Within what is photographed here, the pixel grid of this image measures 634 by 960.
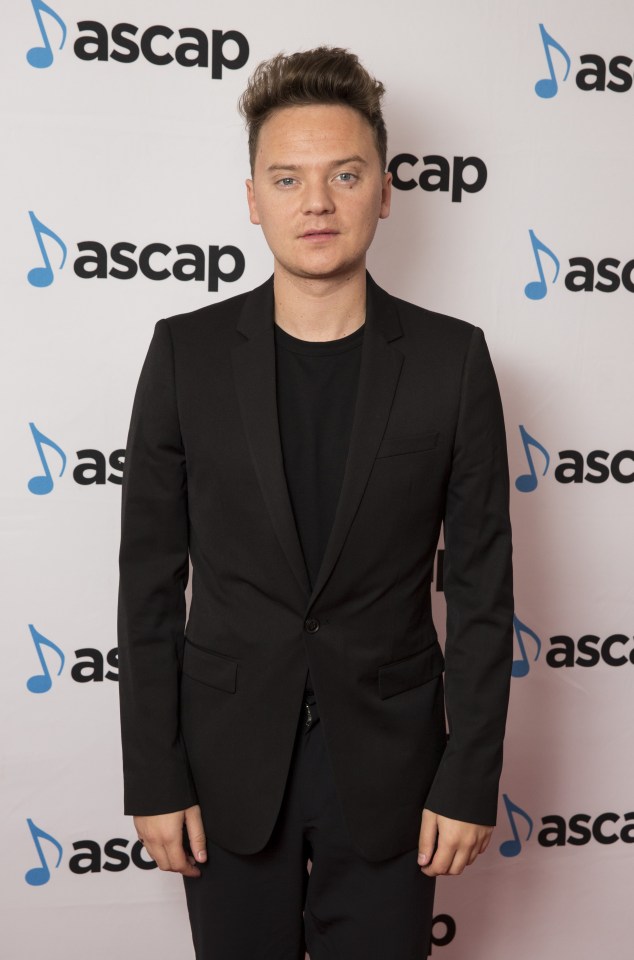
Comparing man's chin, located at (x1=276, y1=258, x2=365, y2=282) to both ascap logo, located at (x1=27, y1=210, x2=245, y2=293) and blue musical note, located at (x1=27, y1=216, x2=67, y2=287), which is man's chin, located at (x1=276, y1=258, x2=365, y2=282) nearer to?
ascap logo, located at (x1=27, y1=210, x2=245, y2=293)

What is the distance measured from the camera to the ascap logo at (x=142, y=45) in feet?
6.61

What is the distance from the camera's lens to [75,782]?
7.61 feet

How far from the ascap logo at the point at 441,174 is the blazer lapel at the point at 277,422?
76 cm

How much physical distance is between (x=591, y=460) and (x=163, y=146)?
126cm

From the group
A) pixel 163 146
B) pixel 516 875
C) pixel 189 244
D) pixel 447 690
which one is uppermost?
pixel 163 146

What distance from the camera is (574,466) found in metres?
2.39

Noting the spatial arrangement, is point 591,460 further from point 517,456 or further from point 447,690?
point 447,690

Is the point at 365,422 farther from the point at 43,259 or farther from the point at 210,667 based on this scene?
the point at 43,259

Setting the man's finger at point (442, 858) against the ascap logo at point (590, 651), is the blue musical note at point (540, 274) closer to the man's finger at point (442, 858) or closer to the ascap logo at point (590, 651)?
the ascap logo at point (590, 651)

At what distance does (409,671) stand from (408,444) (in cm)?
36

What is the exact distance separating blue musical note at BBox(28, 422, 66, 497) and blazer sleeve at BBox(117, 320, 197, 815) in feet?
2.33

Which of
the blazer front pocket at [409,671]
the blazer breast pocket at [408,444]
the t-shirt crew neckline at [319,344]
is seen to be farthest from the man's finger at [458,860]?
the t-shirt crew neckline at [319,344]

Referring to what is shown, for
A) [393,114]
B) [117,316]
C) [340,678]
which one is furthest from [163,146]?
[340,678]

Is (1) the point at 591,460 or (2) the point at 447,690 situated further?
(1) the point at 591,460
